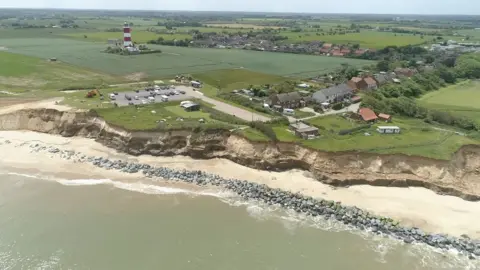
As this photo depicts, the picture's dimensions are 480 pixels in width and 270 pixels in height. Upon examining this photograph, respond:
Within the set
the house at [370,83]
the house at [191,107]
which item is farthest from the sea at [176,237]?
the house at [370,83]

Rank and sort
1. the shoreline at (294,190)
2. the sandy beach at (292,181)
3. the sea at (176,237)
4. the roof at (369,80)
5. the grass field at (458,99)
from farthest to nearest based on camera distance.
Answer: the roof at (369,80), the grass field at (458,99), the sandy beach at (292,181), the shoreline at (294,190), the sea at (176,237)

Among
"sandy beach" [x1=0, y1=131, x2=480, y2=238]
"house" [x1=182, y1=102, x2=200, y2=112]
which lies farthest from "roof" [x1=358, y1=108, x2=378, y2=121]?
"house" [x1=182, y1=102, x2=200, y2=112]

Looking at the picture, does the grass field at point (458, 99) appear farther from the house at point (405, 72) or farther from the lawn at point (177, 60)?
the lawn at point (177, 60)

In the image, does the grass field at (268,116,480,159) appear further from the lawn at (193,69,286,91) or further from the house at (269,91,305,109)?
the lawn at (193,69,286,91)

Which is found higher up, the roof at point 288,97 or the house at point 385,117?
the roof at point 288,97

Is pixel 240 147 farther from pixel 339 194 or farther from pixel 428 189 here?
pixel 428 189

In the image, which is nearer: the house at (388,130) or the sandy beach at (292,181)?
the sandy beach at (292,181)

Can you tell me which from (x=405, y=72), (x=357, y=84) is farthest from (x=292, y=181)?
(x=405, y=72)

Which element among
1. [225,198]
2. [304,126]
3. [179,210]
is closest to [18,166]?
[179,210]
